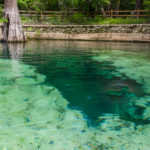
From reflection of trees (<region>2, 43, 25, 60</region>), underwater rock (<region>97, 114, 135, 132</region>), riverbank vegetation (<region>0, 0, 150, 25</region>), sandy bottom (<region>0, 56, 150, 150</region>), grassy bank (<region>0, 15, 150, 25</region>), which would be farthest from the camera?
riverbank vegetation (<region>0, 0, 150, 25</region>)

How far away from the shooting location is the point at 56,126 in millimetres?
2875

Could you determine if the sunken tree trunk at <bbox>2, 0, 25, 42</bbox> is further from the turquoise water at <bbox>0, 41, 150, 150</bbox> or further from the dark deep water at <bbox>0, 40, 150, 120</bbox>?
the turquoise water at <bbox>0, 41, 150, 150</bbox>

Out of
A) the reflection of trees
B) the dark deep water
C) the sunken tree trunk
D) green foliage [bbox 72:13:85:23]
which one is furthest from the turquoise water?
green foliage [bbox 72:13:85:23]

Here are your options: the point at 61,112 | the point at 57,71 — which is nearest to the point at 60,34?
the point at 57,71

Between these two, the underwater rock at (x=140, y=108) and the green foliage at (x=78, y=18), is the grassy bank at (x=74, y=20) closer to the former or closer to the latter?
the green foliage at (x=78, y=18)

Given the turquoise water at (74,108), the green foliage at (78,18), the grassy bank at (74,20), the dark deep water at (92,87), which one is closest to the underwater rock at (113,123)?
the turquoise water at (74,108)

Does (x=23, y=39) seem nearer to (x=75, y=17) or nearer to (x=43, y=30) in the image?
(x=43, y=30)

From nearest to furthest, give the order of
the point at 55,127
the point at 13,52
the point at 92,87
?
1. the point at 55,127
2. the point at 92,87
3. the point at 13,52

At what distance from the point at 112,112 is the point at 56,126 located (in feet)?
3.38

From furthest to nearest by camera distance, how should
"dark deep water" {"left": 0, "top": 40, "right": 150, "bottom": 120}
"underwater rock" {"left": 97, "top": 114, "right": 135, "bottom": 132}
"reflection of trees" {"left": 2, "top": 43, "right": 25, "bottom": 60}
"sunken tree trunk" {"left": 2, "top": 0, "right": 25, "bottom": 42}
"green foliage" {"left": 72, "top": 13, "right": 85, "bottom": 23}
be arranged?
"green foliage" {"left": 72, "top": 13, "right": 85, "bottom": 23} → "sunken tree trunk" {"left": 2, "top": 0, "right": 25, "bottom": 42} → "reflection of trees" {"left": 2, "top": 43, "right": 25, "bottom": 60} → "dark deep water" {"left": 0, "top": 40, "right": 150, "bottom": 120} → "underwater rock" {"left": 97, "top": 114, "right": 135, "bottom": 132}

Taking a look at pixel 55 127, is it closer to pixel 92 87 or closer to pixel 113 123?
pixel 113 123

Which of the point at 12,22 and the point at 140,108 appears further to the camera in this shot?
the point at 12,22

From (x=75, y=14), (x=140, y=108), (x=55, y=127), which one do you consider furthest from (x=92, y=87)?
(x=75, y=14)

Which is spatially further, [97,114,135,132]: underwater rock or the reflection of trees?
the reflection of trees
